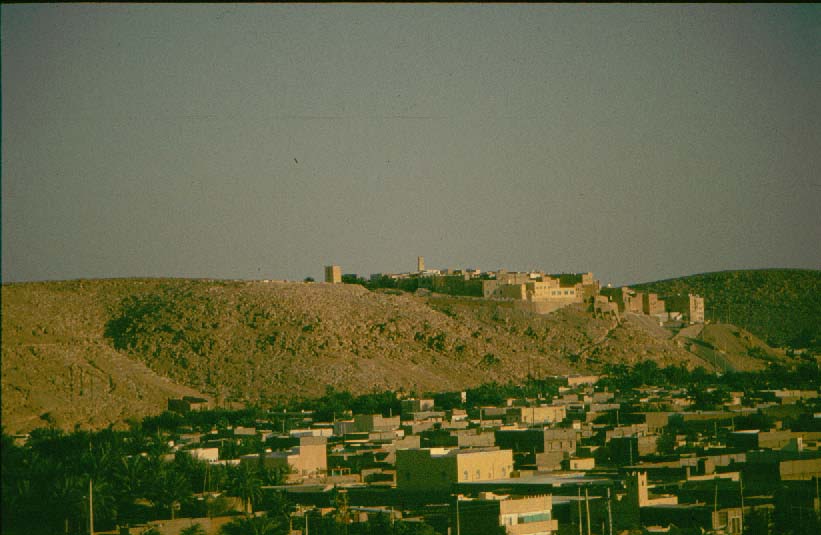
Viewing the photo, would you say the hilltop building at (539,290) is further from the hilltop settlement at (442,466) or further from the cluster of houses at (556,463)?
the cluster of houses at (556,463)

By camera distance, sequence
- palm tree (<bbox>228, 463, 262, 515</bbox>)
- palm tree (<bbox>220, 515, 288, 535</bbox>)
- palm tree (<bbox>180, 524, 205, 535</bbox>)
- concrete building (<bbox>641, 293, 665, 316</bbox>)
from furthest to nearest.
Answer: concrete building (<bbox>641, 293, 665, 316</bbox>) < palm tree (<bbox>228, 463, 262, 515</bbox>) < palm tree (<bbox>180, 524, 205, 535</bbox>) < palm tree (<bbox>220, 515, 288, 535</bbox>)

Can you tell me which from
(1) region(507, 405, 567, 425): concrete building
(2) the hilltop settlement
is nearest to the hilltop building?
(2) the hilltop settlement

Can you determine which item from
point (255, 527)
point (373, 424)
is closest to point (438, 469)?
point (255, 527)

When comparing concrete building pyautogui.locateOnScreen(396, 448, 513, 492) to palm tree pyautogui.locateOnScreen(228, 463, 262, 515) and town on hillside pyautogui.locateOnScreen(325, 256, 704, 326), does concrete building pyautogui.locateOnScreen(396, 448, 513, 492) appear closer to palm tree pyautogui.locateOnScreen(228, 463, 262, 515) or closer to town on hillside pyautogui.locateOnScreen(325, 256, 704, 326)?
palm tree pyautogui.locateOnScreen(228, 463, 262, 515)

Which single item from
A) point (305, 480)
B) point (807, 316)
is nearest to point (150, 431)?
point (305, 480)

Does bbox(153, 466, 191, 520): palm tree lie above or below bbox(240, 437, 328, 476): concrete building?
below

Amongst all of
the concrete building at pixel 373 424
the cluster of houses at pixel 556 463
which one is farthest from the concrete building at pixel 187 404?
the concrete building at pixel 373 424
